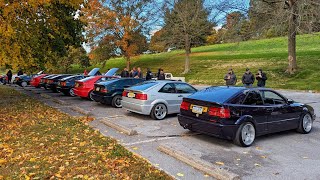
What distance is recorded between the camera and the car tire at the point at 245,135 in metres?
6.79

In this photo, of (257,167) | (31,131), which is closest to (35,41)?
(31,131)

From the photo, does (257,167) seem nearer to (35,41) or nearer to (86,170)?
(86,170)

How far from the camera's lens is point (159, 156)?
242 inches

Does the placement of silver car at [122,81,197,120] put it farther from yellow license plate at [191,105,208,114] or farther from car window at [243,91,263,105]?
car window at [243,91,263,105]

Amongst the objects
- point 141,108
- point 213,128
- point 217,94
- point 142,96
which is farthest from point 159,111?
point 213,128

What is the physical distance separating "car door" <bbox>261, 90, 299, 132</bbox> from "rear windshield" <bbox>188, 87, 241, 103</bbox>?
910 mm

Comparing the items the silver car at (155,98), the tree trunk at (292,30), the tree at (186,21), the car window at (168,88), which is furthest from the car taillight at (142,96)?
the tree at (186,21)

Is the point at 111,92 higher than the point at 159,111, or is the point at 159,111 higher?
the point at 111,92

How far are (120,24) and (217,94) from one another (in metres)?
31.8

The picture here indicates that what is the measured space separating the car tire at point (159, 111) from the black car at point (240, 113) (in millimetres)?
2460

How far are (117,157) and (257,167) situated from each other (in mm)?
2580

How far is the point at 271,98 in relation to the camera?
7832 millimetres

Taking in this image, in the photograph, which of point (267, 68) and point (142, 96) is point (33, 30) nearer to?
point (142, 96)

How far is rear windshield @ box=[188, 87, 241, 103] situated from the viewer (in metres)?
7.09
